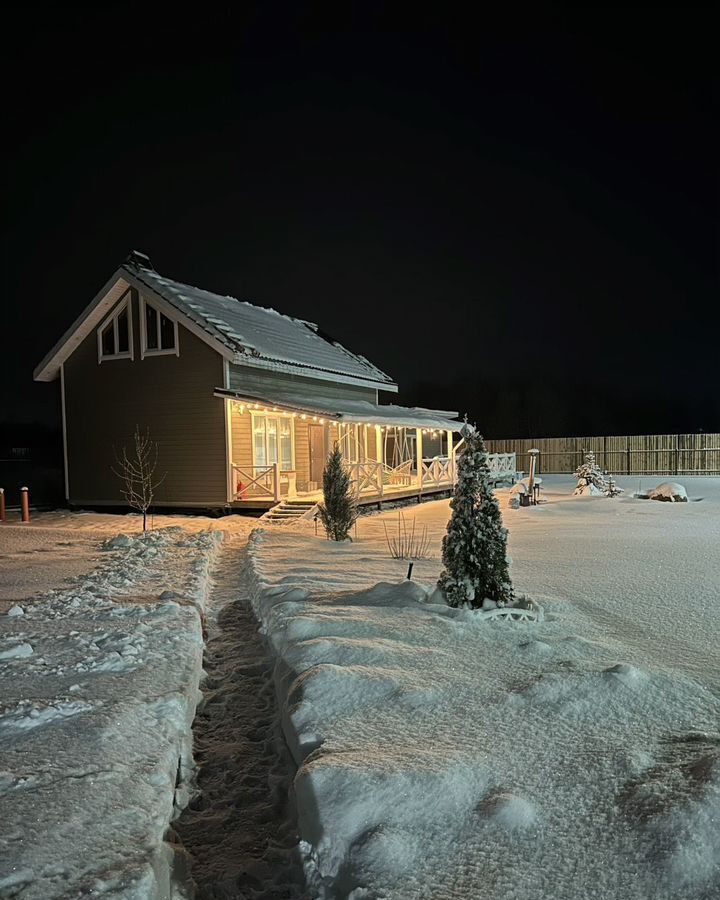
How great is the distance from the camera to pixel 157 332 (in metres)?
18.2


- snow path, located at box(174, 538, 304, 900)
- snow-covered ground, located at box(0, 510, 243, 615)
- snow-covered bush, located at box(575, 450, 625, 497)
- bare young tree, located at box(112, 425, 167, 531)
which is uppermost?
bare young tree, located at box(112, 425, 167, 531)

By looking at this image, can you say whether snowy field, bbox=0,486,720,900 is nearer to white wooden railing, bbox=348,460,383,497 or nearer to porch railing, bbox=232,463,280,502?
porch railing, bbox=232,463,280,502

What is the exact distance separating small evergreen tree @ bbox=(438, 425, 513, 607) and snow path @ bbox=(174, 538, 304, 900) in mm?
2114

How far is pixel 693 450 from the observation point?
3108 centimetres

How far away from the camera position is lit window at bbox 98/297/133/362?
18672 mm

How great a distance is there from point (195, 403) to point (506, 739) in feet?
49.6

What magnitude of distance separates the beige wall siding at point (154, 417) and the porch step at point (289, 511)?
1955 millimetres

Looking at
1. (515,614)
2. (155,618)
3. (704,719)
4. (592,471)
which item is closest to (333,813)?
(704,719)

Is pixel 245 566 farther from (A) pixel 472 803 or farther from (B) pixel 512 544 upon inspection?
(A) pixel 472 803

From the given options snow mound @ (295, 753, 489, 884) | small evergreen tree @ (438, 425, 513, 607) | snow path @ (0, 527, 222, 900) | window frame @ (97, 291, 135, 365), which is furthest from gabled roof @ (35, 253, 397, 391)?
snow mound @ (295, 753, 489, 884)

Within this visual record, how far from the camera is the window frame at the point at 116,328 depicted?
18.6 meters

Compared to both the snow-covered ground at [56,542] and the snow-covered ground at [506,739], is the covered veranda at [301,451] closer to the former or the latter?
the snow-covered ground at [56,542]

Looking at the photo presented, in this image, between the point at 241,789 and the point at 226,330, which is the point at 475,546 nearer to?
the point at 241,789

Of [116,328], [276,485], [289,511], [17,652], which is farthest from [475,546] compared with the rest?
[116,328]
